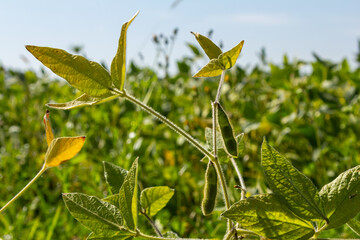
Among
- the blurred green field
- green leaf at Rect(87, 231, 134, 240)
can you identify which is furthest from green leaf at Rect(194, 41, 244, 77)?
the blurred green field

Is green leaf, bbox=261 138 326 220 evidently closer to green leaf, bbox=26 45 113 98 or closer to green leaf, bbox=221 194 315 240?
green leaf, bbox=221 194 315 240

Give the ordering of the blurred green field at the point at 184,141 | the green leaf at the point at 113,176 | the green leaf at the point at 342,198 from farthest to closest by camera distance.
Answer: the blurred green field at the point at 184,141 → the green leaf at the point at 113,176 → the green leaf at the point at 342,198

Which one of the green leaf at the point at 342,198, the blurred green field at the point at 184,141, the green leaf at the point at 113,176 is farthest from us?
the blurred green field at the point at 184,141

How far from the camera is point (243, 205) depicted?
0.44 metres

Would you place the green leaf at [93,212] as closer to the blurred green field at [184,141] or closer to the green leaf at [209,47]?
the green leaf at [209,47]

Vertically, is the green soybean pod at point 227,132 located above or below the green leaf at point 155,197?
above

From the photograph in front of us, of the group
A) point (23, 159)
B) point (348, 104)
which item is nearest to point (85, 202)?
point (348, 104)

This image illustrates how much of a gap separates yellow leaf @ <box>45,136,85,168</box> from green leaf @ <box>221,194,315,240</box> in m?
0.21

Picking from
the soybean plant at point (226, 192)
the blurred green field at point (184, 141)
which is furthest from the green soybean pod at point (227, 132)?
the blurred green field at point (184, 141)

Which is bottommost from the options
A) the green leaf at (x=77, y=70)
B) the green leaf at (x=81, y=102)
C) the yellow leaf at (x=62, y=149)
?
the yellow leaf at (x=62, y=149)

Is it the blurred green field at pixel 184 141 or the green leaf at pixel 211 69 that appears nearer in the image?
the green leaf at pixel 211 69

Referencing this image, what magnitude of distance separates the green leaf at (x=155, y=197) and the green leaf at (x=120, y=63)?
18 centimetres

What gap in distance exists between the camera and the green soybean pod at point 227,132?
0.50 metres

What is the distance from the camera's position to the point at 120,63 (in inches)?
20.6
